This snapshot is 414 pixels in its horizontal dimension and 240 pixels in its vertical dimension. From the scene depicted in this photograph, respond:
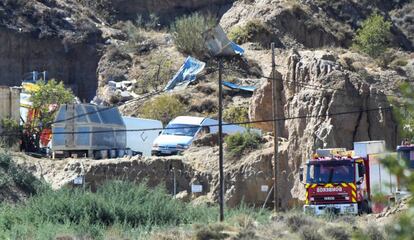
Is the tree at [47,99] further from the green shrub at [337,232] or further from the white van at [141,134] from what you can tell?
the green shrub at [337,232]

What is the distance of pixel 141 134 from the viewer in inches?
2053

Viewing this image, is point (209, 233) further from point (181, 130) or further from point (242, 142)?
point (181, 130)

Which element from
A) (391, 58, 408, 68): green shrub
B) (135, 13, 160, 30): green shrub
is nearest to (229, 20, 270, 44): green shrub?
(391, 58, 408, 68): green shrub

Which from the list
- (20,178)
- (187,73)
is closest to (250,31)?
(187,73)

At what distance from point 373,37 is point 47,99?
26694 millimetres

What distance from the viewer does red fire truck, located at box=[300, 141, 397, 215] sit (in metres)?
32.9

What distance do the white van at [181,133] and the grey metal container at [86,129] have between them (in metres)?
1.95

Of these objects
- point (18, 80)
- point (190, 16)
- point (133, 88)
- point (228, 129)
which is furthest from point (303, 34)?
point (228, 129)

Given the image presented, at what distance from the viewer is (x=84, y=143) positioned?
47.1 m

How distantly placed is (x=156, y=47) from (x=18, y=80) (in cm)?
1054

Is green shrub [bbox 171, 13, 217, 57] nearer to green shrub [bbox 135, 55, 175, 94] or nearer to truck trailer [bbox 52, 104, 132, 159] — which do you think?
green shrub [bbox 135, 55, 175, 94]

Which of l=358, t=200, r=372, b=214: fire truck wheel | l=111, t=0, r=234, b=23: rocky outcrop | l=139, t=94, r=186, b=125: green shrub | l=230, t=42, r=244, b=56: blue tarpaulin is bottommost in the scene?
l=358, t=200, r=372, b=214: fire truck wheel

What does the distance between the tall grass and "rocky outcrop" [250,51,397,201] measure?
7.11 meters

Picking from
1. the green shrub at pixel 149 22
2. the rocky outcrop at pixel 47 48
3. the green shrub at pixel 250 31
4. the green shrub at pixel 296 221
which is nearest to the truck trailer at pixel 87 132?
the green shrub at pixel 296 221
